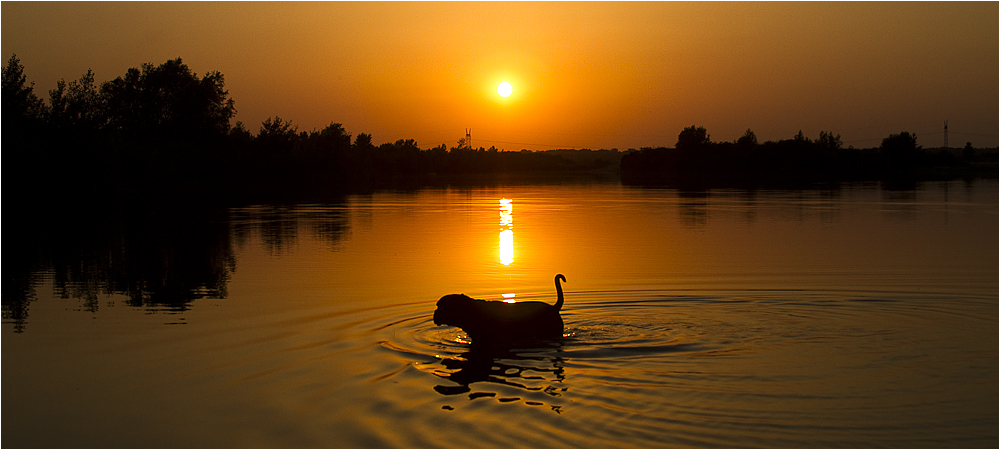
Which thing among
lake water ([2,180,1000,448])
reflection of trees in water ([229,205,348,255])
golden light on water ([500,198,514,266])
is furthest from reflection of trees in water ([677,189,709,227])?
reflection of trees in water ([229,205,348,255])

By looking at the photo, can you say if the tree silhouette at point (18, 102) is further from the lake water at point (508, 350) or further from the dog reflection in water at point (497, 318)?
the dog reflection in water at point (497, 318)

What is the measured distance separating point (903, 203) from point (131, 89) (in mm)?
74517

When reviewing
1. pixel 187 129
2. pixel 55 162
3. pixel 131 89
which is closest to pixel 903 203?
pixel 55 162

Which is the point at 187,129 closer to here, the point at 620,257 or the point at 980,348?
the point at 620,257

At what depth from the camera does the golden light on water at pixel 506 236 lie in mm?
19406

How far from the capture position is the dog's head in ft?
32.6

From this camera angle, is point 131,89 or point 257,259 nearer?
point 257,259

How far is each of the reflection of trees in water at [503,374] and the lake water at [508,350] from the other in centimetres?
5

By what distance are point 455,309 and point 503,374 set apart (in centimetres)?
133

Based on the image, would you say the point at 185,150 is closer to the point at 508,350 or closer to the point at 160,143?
the point at 160,143

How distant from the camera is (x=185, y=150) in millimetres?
77625

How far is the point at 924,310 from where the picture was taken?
1230cm

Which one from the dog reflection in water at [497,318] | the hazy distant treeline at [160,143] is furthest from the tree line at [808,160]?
the dog reflection in water at [497,318]

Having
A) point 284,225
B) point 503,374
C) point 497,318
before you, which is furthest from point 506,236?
point 503,374
